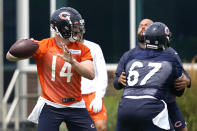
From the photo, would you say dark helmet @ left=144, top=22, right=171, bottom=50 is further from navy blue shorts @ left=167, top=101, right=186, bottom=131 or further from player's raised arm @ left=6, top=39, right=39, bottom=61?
player's raised arm @ left=6, top=39, right=39, bottom=61

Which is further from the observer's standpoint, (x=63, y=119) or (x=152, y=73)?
(x=63, y=119)

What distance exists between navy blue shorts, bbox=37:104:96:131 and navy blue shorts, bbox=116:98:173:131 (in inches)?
18.5

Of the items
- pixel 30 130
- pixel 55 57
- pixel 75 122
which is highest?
pixel 55 57

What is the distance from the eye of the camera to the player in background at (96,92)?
8.40 metres

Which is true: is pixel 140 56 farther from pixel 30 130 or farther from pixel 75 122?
pixel 30 130

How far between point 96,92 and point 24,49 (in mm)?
2207

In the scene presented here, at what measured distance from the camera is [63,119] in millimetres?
6730

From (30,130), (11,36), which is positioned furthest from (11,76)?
(30,130)

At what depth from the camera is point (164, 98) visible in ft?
21.4

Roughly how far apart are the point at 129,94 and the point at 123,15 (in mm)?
6723

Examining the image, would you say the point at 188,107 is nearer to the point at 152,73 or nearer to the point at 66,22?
the point at 152,73

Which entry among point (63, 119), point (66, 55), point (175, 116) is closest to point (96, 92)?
point (175, 116)

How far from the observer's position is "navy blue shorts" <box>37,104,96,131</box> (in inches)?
262

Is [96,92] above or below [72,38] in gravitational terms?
below
